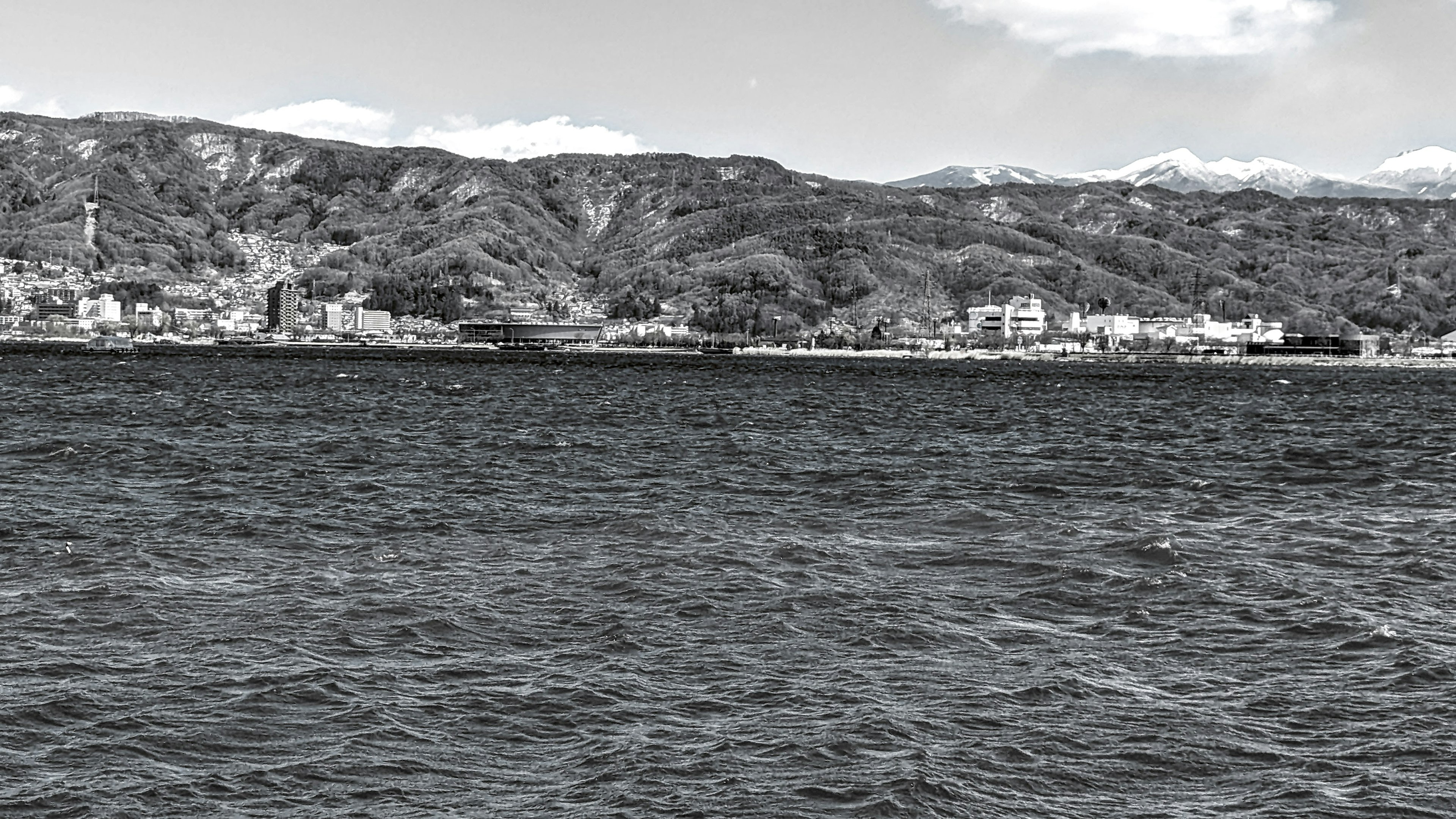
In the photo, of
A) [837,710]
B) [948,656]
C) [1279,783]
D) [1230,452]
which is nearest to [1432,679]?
[1279,783]

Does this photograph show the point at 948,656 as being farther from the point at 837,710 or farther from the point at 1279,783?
the point at 1279,783

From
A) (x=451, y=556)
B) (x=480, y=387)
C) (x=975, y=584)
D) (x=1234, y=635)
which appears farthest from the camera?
(x=480, y=387)

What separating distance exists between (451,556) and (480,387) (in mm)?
72982

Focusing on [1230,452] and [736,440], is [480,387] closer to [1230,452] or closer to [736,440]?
[736,440]

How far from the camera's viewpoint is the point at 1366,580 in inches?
816

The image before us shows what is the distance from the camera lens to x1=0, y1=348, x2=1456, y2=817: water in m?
11.6

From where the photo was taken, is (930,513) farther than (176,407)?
No

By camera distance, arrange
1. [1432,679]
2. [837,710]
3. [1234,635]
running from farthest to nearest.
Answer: [1234,635]
[1432,679]
[837,710]

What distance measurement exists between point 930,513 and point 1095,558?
6.06 meters

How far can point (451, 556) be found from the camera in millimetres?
21797

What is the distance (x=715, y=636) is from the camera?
1653cm

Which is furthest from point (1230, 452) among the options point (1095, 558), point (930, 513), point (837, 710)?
point (837, 710)

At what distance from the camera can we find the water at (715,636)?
11.6 meters

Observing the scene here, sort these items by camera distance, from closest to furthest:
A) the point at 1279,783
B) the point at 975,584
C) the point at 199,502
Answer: the point at 1279,783 < the point at 975,584 < the point at 199,502
